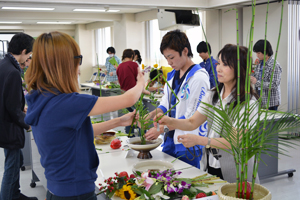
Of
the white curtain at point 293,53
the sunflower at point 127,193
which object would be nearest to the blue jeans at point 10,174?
the sunflower at point 127,193

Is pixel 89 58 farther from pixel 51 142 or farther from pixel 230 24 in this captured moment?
pixel 51 142

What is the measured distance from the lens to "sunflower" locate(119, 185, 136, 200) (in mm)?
1422

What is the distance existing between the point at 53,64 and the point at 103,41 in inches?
506

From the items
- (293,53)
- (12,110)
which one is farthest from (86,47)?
(12,110)

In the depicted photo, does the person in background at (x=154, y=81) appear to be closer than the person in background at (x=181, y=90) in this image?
No

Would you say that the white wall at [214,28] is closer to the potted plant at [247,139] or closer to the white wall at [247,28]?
the white wall at [247,28]

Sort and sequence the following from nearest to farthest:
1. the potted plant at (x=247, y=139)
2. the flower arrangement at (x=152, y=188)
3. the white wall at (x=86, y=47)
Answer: the potted plant at (x=247, y=139), the flower arrangement at (x=152, y=188), the white wall at (x=86, y=47)

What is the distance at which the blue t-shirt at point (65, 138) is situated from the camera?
3.88 feet

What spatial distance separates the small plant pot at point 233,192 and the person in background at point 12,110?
201 centimetres

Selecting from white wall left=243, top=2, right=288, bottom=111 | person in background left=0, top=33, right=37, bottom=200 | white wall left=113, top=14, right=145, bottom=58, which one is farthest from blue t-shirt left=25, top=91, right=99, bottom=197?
white wall left=113, top=14, right=145, bottom=58

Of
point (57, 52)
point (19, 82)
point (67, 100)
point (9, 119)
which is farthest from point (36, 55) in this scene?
point (9, 119)

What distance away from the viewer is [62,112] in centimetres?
118

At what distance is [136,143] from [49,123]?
1029 millimetres

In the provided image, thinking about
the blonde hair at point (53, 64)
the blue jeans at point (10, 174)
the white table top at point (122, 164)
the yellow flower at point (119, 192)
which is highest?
the blonde hair at point (53, 64)
